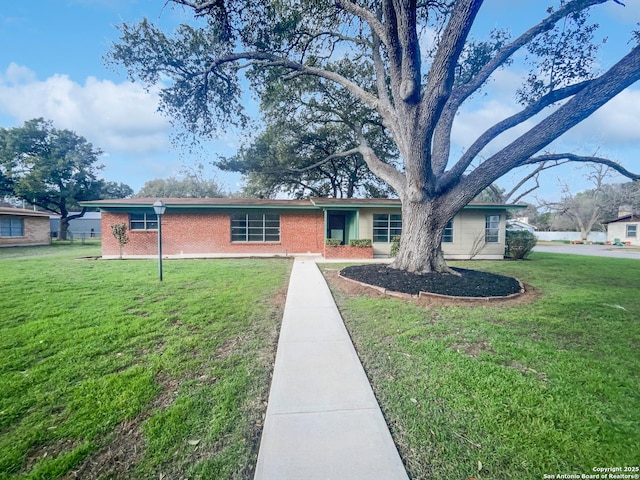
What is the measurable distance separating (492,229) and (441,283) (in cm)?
1073

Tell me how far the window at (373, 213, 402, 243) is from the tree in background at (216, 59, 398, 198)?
3.66 meters

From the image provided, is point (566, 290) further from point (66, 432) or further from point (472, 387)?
point (66, 432)

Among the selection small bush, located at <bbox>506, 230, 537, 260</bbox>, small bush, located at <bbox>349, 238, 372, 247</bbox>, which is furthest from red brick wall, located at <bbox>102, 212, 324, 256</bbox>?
small bush, located at <bbox>506, 230, 537, 260</bbox>

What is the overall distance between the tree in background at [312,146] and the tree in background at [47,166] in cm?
1736

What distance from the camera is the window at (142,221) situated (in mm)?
13805

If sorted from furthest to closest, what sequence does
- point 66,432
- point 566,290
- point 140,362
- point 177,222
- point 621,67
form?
point 177,222 → point 566,290 → point 621,67 → point 140,362 → point 66,432

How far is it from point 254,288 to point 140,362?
364 cm

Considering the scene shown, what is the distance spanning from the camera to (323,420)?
2.20 meters

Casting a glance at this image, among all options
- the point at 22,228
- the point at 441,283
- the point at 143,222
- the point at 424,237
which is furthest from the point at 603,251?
the point at 22,228

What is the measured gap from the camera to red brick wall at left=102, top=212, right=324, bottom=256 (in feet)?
44.9

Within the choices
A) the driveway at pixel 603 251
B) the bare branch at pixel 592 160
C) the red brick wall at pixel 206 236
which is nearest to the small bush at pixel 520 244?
the bare branch at pixel 592 160

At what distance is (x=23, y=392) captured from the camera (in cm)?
255

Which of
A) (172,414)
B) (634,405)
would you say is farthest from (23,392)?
(634,405)

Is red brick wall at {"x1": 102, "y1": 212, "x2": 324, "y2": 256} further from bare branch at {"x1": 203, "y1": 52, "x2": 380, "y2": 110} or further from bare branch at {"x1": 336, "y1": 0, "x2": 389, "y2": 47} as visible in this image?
bare branch at {"x1": 336, "y1": 0, "x2": 389, "y2": 47}
